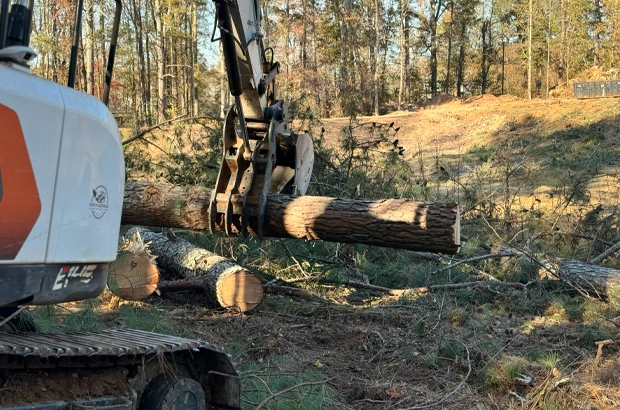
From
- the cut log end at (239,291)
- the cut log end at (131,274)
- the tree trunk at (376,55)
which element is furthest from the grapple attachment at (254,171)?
the tree trunk at (376,55)

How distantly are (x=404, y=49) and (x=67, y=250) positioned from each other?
139 ft

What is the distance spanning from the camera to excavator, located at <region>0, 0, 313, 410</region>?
2.80 meters

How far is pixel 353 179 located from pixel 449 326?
147 inches

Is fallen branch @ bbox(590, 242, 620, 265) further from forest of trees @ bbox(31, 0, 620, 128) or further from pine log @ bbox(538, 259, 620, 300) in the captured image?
forest of trees @ bbox(31, 0, 620, 128)

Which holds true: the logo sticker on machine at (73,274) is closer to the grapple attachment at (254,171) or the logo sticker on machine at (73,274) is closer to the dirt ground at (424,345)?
the dirt ground at (424,345)

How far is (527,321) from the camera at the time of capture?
721cm

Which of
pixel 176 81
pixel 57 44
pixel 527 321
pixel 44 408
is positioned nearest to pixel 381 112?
pixel 176 81

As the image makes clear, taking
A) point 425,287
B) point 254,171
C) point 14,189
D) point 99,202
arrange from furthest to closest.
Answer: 1. point 425,287
2. point 254,171
3. point 99,202
4. point 14,189

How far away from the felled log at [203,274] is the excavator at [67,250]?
10.5 ft

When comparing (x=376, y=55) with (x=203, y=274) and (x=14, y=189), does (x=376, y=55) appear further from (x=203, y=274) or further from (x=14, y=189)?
(x=14, y=189)

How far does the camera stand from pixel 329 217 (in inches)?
214

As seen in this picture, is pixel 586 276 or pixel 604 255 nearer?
pixel 586 276

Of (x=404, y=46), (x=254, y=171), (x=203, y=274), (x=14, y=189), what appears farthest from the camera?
(x=404, y=46)

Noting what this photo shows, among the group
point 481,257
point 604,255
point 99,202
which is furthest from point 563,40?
point 99,202
